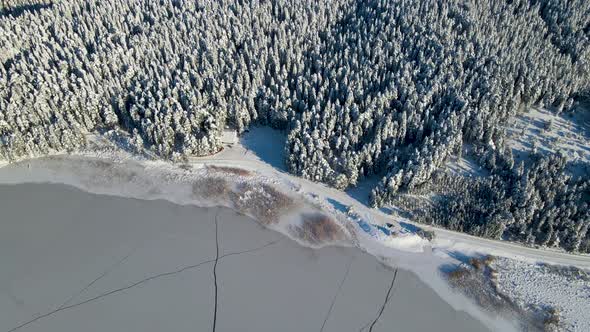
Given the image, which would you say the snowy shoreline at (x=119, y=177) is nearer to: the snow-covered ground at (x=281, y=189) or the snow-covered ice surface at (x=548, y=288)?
the snow-covered ground at (x=281, y=189)

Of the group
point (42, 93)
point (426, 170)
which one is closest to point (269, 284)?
point (426, 170)

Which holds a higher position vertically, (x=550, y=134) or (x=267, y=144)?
(x=550, y=134)

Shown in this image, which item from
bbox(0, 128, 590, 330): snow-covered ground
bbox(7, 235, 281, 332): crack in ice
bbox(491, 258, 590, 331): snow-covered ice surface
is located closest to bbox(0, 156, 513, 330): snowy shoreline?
bbox(0, 128, 590, 330): snow-covered ground

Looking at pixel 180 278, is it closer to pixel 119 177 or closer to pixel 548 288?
pixel 119 177

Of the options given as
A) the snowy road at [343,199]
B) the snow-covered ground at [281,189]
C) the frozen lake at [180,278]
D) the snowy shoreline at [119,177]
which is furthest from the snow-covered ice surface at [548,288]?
the snowy shoreline at [119,177]

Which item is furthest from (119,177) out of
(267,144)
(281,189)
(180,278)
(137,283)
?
(281,189)

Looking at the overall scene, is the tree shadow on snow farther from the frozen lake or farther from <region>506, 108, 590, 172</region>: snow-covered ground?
<region>506, 108, 590, 172</region>: snow-covered ground

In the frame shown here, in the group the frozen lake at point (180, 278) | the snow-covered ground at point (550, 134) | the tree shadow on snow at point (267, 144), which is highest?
the snow-covered ground at point (550, 134)
